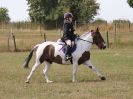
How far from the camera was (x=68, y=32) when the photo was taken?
637 inches

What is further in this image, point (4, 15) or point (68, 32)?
point (4, 15)

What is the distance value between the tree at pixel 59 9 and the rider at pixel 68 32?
5774cm

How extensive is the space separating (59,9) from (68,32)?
198 feet

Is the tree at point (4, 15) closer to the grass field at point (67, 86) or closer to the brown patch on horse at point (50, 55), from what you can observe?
the grass field at point (67, 86)

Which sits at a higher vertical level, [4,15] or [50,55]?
[50,55]

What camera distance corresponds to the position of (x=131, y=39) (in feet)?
139

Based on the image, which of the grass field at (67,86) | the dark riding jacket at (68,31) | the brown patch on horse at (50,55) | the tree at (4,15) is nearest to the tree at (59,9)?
the tree at (4,15)

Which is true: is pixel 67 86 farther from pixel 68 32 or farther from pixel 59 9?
pixel 59 9

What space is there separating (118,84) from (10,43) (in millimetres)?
24673

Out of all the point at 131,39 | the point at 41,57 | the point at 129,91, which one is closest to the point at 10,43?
the point at 131,39

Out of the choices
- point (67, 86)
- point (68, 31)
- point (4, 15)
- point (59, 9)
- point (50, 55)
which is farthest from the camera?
point (4, 15)

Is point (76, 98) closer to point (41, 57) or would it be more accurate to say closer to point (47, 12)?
point (41, 57)

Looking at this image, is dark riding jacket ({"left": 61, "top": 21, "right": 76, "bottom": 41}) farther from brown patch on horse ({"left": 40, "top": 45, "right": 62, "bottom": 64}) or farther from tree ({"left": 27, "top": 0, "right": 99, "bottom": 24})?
tree ({"left": 27, "top": 0, "right": 99, "bottom": 24})

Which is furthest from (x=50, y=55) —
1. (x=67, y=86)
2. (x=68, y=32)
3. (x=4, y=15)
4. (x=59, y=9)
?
(x=4, y=15)
